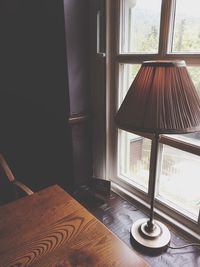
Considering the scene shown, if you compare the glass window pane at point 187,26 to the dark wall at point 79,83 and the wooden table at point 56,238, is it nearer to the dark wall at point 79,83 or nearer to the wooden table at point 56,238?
the dark wall at point 79,83

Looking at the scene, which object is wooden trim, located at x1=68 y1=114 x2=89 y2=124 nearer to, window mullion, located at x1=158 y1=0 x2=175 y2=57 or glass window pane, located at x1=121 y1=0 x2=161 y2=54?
glass window pane, located at x1=121 y1=0 x2=161 y2=54

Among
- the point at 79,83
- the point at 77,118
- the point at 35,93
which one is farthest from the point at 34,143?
the point at 79,83

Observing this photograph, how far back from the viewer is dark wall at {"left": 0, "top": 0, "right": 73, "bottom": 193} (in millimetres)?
1414

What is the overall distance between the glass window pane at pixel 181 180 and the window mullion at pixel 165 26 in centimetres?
53

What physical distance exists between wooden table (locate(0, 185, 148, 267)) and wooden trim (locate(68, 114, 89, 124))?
55 cm

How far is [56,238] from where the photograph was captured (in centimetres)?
84

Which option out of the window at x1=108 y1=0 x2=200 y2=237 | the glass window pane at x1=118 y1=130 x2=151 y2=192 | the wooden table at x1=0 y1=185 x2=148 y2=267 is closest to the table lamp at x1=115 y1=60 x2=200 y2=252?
the window at x1=108 y1=0 x2=200 y2=237

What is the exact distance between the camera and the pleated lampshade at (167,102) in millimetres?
773

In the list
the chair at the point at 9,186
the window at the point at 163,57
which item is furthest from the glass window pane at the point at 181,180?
the chair at the point at 9,186

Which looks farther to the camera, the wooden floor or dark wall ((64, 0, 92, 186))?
dark wall ((64, 0, 92, 186))

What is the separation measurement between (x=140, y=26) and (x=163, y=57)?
26 cm

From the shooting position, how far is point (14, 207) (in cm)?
99

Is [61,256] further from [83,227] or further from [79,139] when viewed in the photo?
[79,139]

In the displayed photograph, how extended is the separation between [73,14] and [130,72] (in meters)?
0.47
